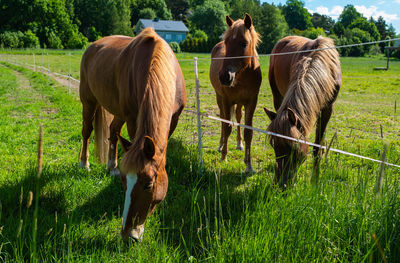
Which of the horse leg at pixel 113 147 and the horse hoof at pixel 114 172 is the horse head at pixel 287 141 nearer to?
the horse hoof at pixel 114 172

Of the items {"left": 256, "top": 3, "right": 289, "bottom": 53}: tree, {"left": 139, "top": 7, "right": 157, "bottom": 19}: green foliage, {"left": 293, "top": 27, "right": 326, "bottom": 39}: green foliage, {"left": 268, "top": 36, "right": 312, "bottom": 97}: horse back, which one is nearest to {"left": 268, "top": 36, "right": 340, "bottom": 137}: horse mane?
{"left": 268, "top": 36, "right": 312, "bottom": 97}: horse back

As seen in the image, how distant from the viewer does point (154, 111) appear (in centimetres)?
236

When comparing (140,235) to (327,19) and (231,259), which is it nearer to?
(231,259)

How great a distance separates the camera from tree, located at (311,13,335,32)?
139250mm

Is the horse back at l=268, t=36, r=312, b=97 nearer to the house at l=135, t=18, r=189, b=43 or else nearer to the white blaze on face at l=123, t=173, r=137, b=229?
the white blaze on face at l=123, t=173, r=137, b=229

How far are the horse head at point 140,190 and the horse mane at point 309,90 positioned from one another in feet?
4.42

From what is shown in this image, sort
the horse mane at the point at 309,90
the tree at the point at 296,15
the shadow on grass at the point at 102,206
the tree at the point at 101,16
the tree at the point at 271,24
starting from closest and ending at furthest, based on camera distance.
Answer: the shadow on grass at the point at 102,206, the horse mane at the point at 309,90, the tree at the point at 271,24, the tree at the point at 101,16, the tree at the point at 296,15

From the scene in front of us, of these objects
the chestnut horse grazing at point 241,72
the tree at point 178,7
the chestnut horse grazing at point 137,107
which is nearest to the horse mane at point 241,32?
the chestnut horse grazing at point 241,72

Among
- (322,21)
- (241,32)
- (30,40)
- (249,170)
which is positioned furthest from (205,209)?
(322,21)

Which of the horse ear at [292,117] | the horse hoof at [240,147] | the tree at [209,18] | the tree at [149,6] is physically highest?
the tree at [149,6]

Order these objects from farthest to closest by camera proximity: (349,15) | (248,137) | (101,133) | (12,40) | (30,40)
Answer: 1. (349,15)
2. (30,40)
3. (12,40)
4. (248,137)
5. (101,133)

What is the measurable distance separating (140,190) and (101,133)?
252 centimetres

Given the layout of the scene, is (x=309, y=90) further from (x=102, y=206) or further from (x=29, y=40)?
(x=29, y=40)

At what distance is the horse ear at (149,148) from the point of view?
6.86ft
